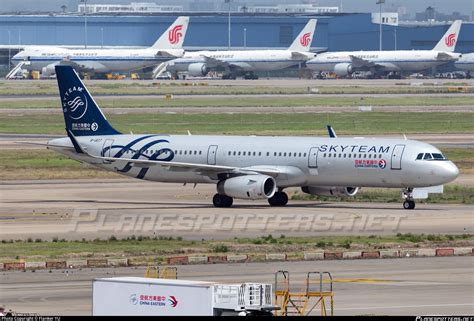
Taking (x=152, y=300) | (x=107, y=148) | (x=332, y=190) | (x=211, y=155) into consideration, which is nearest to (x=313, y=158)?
(x=332, y=190)

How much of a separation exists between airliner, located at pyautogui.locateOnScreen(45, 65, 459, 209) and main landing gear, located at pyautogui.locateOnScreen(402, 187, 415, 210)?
0.16ft

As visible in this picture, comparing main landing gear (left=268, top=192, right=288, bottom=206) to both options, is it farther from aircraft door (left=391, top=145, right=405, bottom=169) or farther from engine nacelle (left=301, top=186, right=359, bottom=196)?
aircraft door (left=391, top=145, right=405, bottom=169)

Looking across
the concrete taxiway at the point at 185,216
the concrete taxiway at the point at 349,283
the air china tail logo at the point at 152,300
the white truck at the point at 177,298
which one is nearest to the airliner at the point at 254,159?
the concrete taxiway at the point at 185,216

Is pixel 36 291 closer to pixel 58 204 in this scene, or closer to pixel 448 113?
pixel 58 204

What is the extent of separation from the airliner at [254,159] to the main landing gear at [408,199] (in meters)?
0.05

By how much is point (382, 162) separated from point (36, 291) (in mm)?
28765

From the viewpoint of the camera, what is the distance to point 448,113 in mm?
146125

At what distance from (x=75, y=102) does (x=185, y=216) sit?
1424 centimetres

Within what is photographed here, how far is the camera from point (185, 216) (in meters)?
62.2

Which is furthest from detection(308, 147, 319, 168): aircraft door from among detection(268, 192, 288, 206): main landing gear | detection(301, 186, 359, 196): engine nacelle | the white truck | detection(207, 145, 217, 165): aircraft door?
the white truck

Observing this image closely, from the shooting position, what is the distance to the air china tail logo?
28.6m

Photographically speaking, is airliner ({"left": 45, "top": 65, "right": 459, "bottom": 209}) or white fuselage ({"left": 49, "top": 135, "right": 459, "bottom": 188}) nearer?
white fuselage ({"left": 49, "top": 135, "right": 459, "bottom": 188})

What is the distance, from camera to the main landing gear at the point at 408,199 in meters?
65.2

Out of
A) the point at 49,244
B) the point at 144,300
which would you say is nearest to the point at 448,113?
the point at 49,244
